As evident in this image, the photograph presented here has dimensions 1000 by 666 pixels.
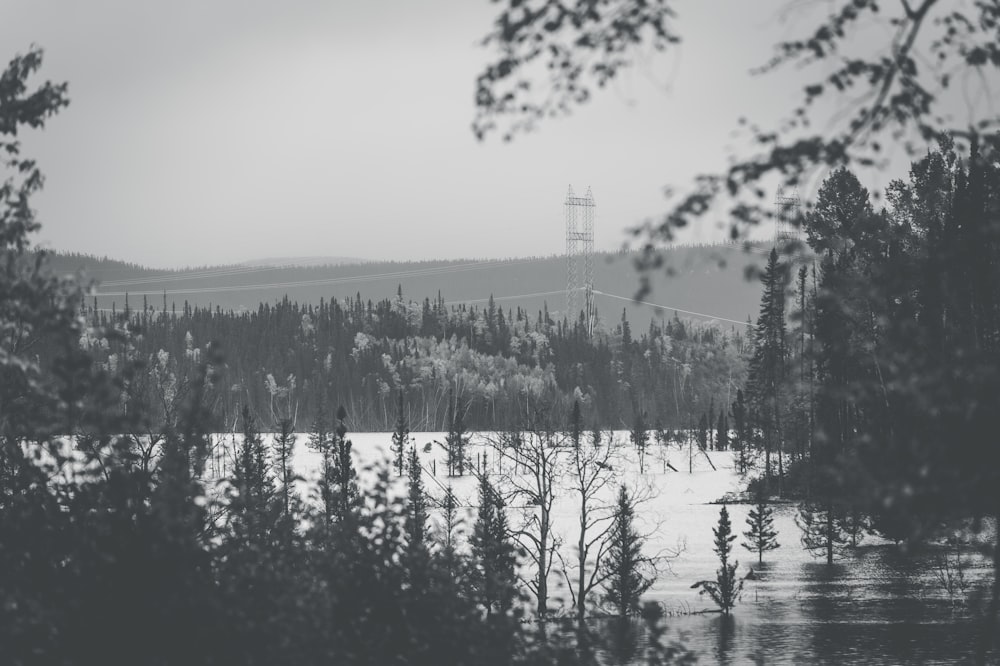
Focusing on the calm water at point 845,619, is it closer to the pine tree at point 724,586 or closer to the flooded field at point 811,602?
the flooded field at point 811,602

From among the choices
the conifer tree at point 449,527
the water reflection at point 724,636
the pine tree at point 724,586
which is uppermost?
the conifer tree at point 449,527

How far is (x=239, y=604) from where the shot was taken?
7.04 metres

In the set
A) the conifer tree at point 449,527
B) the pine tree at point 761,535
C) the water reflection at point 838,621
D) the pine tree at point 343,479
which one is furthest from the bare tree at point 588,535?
the pine tree at point 761,535

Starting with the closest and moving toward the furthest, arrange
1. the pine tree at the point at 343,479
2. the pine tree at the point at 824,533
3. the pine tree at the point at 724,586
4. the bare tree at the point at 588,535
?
the pine tree at the point at 343,479, the bare tree at the point at 588,535, the pine tree at the point at 724,586, the pine tree at the point at 824,533

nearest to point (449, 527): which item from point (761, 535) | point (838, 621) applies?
point (838, 621)

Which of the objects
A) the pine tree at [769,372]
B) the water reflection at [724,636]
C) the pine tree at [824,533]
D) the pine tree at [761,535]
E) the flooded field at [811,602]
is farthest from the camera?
the pine tree at [769,372]

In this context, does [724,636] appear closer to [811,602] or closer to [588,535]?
[811,602]

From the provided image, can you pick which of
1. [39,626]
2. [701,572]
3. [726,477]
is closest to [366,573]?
[39,626]

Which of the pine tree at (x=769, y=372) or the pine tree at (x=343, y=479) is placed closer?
the pine tree at (x=343, y=479)

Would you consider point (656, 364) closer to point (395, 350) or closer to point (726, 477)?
point (395, 350)

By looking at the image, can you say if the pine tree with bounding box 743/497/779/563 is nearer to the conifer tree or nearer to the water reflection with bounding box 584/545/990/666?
the water reflection with bounding box 584/545/990/666

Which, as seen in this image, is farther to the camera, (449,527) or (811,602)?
(811,602)

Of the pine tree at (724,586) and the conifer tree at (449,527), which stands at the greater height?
the conifer tree at (449,527)

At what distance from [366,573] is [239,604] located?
1.67m
